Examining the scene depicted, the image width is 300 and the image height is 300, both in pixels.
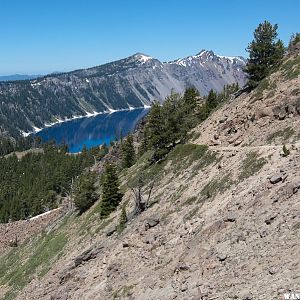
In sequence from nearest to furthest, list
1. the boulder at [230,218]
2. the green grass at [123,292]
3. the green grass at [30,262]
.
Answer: the boulder at [230,218]
the green grass at [123,292]
the green grass at [30,262]

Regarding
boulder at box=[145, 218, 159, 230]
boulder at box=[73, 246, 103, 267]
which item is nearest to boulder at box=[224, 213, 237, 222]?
boulder at box=[145, 218, 159, 230]

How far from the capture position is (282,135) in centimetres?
4934

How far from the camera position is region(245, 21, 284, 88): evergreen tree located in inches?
2729

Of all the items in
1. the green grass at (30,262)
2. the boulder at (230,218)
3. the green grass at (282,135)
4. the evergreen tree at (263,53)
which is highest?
the evergreen tree at (263,53)

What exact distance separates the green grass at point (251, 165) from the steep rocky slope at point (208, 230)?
0.14m

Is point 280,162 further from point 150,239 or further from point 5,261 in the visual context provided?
point 5,261

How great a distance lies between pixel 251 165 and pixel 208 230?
10.9 metres

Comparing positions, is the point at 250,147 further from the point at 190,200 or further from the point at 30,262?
the point at 30,262

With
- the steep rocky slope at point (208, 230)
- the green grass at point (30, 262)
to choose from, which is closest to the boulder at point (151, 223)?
the steep rocky slope at point (208, 230)

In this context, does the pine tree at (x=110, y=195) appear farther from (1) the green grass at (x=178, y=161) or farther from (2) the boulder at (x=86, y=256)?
(2) the boulder at (x=86, y=256)

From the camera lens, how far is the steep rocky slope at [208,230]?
25.9 m

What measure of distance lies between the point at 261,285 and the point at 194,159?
36.0 meters

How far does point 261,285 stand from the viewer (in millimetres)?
22141

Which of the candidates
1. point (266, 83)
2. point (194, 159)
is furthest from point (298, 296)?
point (266, 83)
